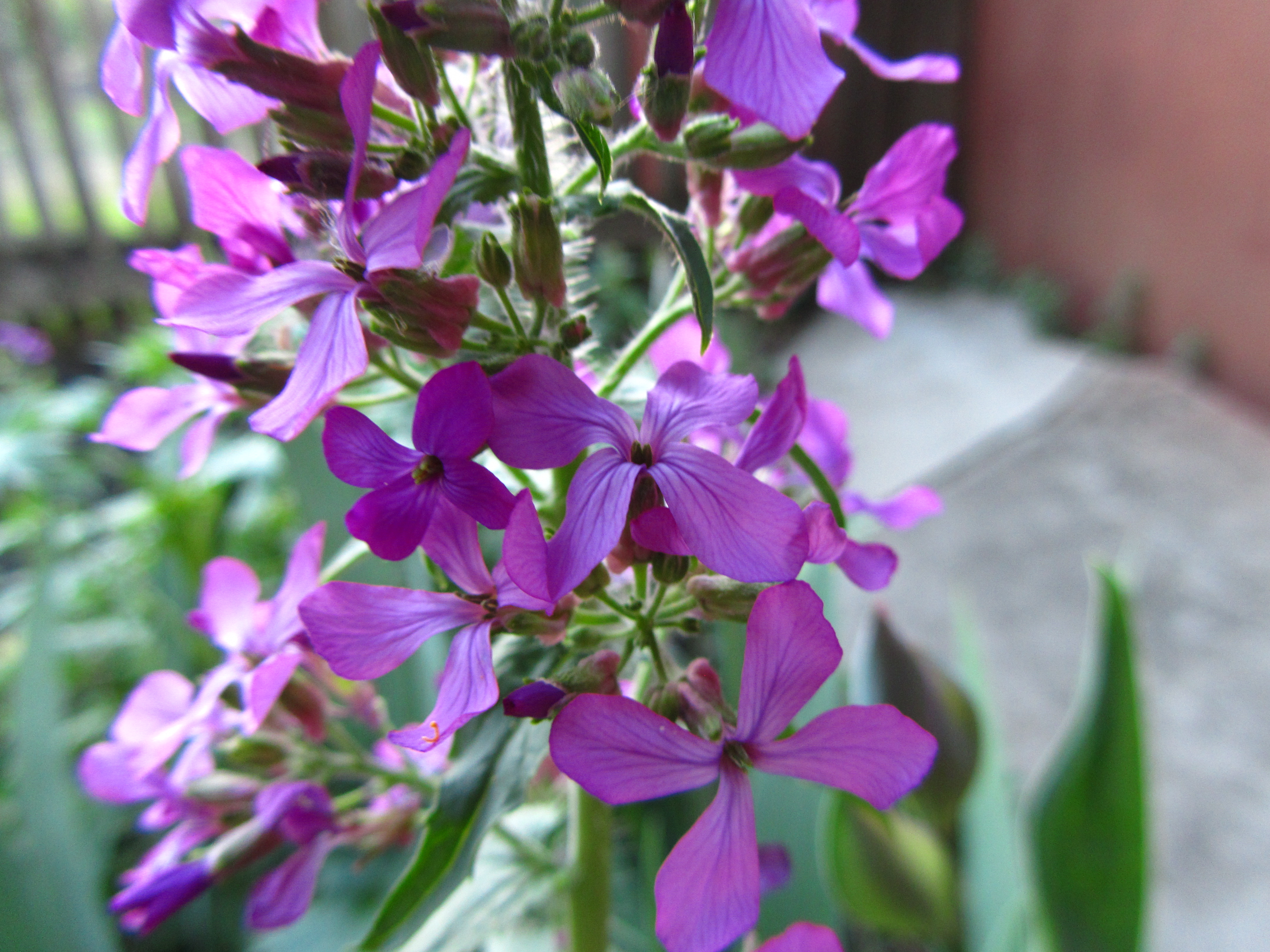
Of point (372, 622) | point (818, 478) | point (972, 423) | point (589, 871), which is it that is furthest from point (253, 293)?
point (972, 423)

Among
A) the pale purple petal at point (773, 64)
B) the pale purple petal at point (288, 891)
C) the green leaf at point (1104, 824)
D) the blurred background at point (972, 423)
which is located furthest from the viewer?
the blurred background at point (972, 423)

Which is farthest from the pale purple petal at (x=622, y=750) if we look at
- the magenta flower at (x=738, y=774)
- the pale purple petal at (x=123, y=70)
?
the pale purple petal at (x=123, y=70)

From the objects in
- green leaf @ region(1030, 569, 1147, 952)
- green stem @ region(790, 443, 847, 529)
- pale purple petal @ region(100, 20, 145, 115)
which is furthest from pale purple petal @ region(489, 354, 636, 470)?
green leaf @ region(1030, 569, 1147, 952)

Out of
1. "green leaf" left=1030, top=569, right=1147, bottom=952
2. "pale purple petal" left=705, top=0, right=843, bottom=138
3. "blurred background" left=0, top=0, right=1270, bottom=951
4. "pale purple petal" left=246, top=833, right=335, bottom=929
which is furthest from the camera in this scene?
"blurred background" left=0, top=0, right=1270, bottom=951

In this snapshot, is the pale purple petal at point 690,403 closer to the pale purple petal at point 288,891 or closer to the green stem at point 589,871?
the green stem at point 589,871

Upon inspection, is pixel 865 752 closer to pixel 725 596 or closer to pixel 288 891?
pixel 725 596

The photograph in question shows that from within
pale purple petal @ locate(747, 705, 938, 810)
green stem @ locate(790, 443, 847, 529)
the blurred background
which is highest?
green stem @ locate(790, 443, 847, 529)

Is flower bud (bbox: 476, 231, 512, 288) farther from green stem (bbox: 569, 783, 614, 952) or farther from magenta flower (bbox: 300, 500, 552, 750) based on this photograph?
green stem (bbox: 569, 783, 614, 952)
